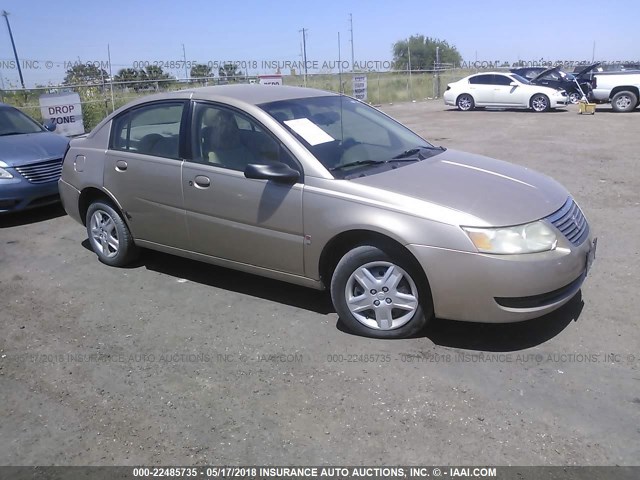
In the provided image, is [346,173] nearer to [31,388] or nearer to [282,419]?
[282,419]

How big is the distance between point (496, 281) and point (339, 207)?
1113 mm

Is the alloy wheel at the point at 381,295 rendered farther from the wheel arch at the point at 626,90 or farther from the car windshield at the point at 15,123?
the wheel arch at the point at 626,90

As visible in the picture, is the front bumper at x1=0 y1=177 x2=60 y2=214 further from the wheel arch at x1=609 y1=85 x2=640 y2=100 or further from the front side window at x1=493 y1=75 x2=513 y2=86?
the wheel arch at x1=609 y1=85 x2=640 y2=100

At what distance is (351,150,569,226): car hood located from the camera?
3622mm

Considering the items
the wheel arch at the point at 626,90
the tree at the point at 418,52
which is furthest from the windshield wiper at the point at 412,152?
the tree at the point at 418,52

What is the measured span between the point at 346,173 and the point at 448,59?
205 feet

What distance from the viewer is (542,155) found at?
36.4 feet

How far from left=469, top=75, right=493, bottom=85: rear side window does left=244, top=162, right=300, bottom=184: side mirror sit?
813 inches

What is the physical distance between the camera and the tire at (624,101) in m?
20.1

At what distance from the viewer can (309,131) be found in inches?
169

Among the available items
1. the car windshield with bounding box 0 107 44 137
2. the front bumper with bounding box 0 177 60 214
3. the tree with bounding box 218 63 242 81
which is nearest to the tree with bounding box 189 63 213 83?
the tree with bounding box 218 63 242 81

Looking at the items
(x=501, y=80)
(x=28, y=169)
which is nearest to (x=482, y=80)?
(x=501, y=80)

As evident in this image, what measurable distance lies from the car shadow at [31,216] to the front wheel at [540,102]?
18.6 m

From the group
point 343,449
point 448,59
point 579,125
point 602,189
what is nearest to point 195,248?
point 343,449
